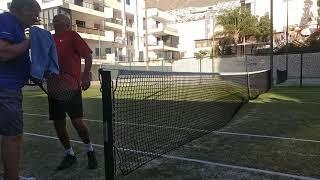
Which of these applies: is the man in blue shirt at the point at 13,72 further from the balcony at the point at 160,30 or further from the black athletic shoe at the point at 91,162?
the balcony at the point at 160,30

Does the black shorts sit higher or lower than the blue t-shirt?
lower

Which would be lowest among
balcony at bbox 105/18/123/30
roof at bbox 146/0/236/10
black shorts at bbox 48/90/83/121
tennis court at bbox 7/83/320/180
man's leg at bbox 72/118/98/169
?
tennis court at bbox 7/83/320/180

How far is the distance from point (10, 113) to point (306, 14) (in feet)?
212

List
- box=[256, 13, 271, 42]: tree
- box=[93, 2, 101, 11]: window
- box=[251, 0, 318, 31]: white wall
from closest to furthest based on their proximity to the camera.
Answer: box=[93, 2, 101, 11]: window
box=[256, 13, 271, 42]: tree
box=[251, 0, 318, 31]: white wall

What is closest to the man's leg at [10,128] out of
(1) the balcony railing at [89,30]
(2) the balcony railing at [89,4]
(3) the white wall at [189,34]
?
(1) the balcony railing at [89,30]

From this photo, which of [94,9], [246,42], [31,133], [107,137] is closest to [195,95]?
[31,133]

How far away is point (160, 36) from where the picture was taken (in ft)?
233

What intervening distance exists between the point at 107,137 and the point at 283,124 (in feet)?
20.1

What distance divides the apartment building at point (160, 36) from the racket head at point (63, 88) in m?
60.0

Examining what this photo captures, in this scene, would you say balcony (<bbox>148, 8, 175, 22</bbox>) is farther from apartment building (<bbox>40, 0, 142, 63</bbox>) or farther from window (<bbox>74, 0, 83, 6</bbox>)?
window (<bbox>74, 0, 83, 6</bbox>)

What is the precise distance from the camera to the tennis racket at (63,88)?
5254 mm

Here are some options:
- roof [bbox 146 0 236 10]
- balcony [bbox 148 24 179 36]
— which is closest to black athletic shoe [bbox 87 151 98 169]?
balcony [bbox 148 24 179 36]

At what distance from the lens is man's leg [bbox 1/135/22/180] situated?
398 cm

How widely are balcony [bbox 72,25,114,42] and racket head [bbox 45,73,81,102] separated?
144ft
